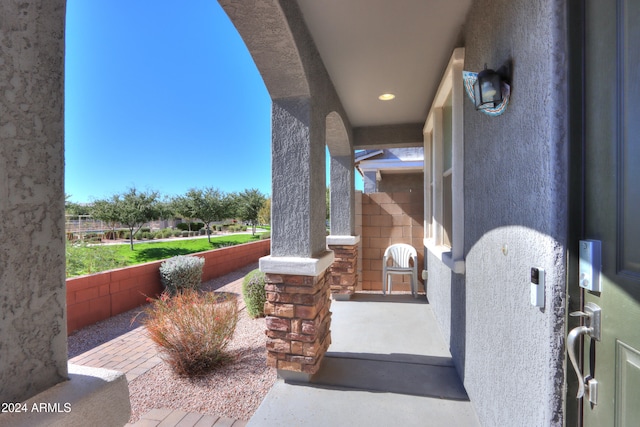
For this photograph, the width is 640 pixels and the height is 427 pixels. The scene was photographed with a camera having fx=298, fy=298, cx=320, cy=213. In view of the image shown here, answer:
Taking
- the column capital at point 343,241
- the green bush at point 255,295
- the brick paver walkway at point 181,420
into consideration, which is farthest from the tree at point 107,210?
the brick paver walkway at point 181,420

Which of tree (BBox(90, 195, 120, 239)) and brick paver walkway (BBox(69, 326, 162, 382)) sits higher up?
tree (BBox(90, 195, 120, 239))

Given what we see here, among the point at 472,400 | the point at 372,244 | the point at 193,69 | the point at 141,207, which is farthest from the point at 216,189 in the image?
the point at 472,400

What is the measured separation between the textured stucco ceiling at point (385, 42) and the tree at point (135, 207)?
14211mm

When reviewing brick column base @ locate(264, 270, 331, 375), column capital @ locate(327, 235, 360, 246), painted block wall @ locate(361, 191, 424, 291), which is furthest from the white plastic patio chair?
brick column base @ locate(264, 270, 331, 375)

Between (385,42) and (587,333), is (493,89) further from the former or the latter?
(385,42)

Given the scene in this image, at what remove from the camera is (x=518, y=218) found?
58.6 inches

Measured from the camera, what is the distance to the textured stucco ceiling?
2.39 meters

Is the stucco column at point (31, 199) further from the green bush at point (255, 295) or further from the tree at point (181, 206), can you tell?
the tree at point (181, 206)

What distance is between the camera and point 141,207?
14.8 metres

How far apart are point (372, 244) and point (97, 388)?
222 inches

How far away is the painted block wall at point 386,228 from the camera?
19.5 feet

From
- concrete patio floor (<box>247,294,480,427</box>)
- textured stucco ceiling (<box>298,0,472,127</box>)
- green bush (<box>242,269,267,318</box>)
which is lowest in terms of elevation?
concrete patio floor (<box>247,294,480,427</box>)

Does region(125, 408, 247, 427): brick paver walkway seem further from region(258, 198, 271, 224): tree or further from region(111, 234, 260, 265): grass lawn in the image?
region(258, 198, 271, 224): tree

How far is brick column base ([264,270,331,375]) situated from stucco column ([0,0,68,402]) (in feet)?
5.96
